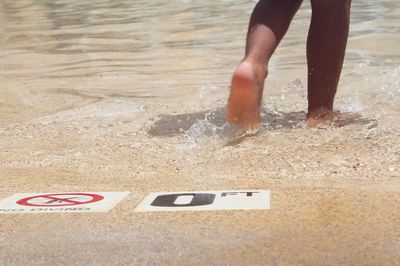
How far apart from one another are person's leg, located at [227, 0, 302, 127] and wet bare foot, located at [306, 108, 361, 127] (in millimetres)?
242

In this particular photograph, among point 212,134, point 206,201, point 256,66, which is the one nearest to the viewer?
point 206,201

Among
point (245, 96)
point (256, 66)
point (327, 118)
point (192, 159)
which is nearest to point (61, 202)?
point (192, 159)

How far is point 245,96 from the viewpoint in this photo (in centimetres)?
205

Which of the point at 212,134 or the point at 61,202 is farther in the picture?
the point at 212,134

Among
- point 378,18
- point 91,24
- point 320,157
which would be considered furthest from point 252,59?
point 91,24

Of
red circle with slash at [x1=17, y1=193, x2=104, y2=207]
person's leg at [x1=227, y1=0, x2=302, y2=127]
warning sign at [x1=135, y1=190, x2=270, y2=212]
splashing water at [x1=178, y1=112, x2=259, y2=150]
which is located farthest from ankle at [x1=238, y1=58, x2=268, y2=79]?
red circle with slash at [x1=17, y1=193, x2=104, y2=207]

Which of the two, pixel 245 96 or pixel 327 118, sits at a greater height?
pixel 245 96

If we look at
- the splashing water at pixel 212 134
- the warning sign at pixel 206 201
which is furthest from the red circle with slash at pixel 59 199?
the splashing water at pixel 212 134

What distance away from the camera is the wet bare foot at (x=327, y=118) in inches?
89.1

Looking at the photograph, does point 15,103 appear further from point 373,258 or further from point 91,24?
point 91,24

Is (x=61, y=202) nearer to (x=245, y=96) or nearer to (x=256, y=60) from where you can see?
(x=245, y=96)

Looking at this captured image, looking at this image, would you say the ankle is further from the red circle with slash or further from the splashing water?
the red circle with slash

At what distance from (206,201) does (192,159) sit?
1.79 feet

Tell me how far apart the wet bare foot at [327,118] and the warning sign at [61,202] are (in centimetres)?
93
